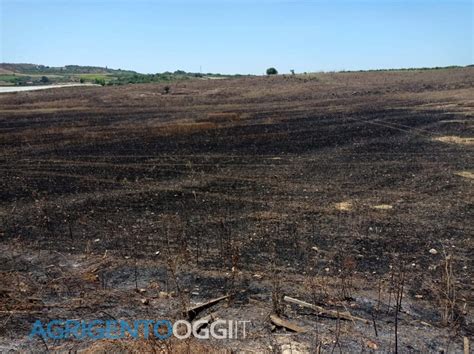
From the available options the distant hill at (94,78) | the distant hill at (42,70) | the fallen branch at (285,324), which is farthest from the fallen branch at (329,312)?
the distant hill at (42,70)

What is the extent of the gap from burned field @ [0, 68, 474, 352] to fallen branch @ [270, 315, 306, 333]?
43 millimetres

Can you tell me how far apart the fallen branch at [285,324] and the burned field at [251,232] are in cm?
4

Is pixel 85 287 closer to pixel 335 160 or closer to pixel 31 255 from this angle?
pixel 31 255

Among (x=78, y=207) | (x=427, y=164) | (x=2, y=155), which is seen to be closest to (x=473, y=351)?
(x=78, y=207)

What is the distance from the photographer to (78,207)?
32.7 feet

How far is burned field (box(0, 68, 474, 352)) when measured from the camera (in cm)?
546

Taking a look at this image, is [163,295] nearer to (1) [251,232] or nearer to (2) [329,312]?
(2) [329,312]

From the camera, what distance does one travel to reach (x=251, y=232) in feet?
26.9

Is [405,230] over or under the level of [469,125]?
under

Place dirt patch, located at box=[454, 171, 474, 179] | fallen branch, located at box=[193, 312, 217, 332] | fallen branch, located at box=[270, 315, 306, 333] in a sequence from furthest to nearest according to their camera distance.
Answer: dirt patch, located at box=[454, 171, 474, 179] → fallen branch, located at box=[193, 312, 217, 332] → fallen branch, located at box=[270, 315, 306, 333]

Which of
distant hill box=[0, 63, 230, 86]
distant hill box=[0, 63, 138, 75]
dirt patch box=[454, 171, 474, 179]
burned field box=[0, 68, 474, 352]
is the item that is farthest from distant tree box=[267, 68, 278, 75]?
distant hill box=[0, 63, 138, 75]

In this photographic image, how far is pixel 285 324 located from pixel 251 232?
3.05 meters

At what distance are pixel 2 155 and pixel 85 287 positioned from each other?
11.9 m

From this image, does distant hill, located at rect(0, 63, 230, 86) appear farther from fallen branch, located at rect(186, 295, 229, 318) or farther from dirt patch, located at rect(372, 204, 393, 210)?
fallen branch, located at rect(186, 295, 229, 318)
